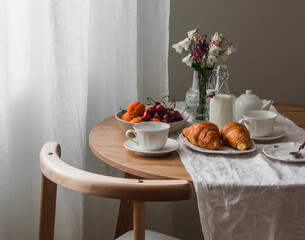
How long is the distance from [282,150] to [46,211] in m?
0.65

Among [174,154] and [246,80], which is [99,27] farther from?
[246,80]

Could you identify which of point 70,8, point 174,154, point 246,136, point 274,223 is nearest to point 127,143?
point 174,154

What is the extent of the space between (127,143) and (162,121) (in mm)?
168

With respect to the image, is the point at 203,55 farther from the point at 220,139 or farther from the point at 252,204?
the point at 252,204

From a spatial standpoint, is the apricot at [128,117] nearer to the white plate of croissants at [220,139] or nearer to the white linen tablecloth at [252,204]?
the white plate of croissants at [220,139]

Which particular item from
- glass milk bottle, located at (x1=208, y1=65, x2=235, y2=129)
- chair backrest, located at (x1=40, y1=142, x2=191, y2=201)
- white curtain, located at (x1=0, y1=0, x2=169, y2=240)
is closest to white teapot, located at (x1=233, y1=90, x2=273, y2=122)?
glass milk bottle, located at (x1=208, y1=65, x2=235, y2=129)

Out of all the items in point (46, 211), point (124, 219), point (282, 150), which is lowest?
point (124, 219)

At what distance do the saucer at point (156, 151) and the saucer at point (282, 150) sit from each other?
25cm


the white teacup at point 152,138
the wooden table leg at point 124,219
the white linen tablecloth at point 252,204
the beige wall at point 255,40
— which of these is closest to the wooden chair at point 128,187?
the white linen tablecloth at point 252,204

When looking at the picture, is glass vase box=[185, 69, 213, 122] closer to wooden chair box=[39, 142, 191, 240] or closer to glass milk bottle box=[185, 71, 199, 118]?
glass milk bottle box=[185, 71, 199, 118]

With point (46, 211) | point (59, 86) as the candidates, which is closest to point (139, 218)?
point (46, 211)

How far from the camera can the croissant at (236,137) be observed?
4.04 ft

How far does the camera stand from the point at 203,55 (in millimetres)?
1519

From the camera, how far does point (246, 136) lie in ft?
4.07
